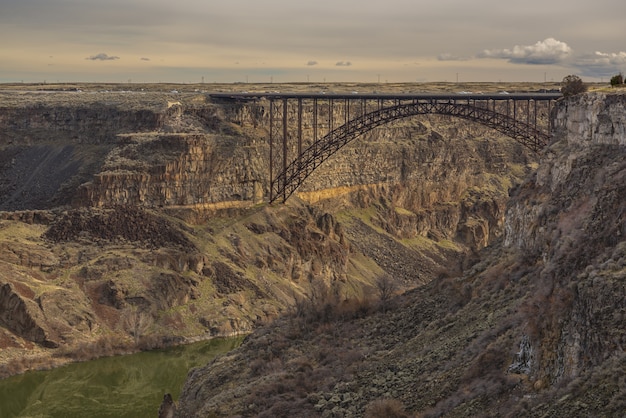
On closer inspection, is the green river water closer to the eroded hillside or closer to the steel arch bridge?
the eroded hillside

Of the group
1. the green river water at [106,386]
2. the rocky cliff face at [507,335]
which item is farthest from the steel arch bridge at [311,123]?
the rocky cliff face at [507,335]

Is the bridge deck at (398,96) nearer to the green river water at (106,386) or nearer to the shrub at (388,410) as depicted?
the green river water at (106,386)

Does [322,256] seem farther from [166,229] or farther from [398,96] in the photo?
[398,96]

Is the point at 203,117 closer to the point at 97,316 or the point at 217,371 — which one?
the point at 97,316

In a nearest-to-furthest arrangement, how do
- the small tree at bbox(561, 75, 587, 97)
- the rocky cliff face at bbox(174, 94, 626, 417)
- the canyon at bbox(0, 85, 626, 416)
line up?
the rocky cliff face at bbox(174, 94, 626, 417) → the canyon at bbox(0, 85, 626, 416) → the small tree at bbox(561, 75, 587, 97)

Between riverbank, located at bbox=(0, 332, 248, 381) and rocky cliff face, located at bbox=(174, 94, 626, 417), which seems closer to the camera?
rocky cliff face, located at bbox=(174, 94, 626, 417)

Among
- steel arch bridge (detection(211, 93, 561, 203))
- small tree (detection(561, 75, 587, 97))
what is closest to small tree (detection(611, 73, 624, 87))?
small tree (detection(561, 75, 587, 97))

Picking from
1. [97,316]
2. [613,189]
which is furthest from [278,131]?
[613,189]
